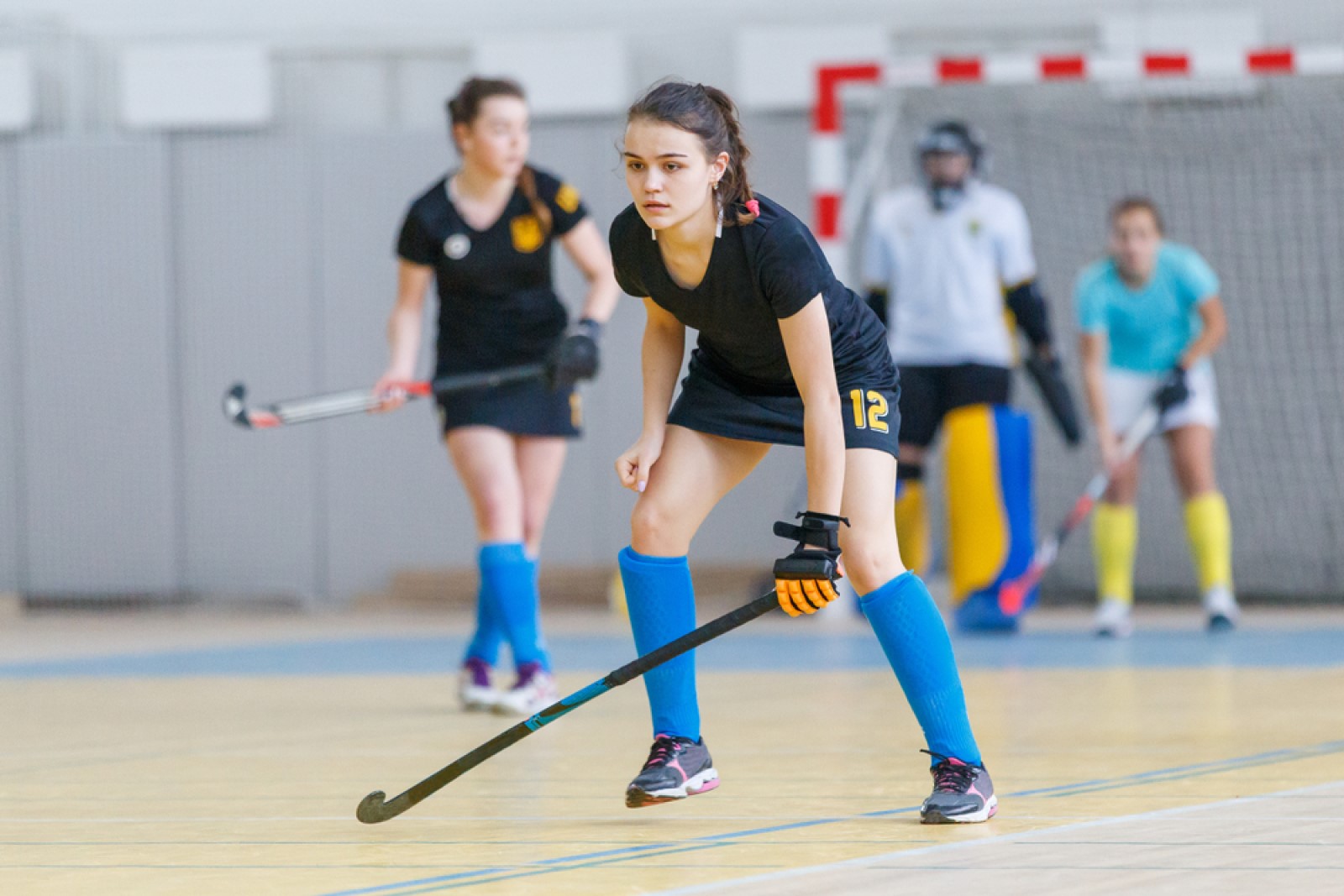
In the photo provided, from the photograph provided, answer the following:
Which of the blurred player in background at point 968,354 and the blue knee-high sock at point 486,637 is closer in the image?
the blue knee-high sock at point 486,637

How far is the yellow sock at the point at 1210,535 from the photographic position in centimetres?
667

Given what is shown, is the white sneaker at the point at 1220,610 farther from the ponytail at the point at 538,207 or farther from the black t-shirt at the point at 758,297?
the black t-shirt at the point at 758,297

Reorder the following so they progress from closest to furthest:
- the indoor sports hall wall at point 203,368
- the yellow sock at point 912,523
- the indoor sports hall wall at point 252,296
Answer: the yellow sock at point 912,523, the indoor sports hall wall at point 252,296, the indoor sports hall wall at point 203,368

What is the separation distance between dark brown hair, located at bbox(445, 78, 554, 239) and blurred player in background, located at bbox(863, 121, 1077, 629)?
7.32 feet

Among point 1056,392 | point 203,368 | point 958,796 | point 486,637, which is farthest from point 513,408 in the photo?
point 203,368

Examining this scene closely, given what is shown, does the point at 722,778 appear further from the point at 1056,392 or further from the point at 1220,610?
the point at 1220,610

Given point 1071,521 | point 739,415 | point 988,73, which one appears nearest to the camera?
point 739,415

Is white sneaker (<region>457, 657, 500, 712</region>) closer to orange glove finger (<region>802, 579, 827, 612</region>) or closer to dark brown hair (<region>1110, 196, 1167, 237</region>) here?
orange glove finger (<region>802, 579, 827, 612</region>)

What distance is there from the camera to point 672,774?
113 inches

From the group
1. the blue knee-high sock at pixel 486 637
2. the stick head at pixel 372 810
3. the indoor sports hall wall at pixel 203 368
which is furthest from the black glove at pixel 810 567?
the indoor sports hall wall at pixel 203 368

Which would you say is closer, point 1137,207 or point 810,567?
point 810,567

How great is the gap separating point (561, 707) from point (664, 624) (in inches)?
9.9

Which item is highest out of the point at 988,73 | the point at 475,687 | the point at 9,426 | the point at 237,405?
the point at 988,73

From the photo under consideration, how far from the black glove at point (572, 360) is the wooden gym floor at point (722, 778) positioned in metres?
0.80
